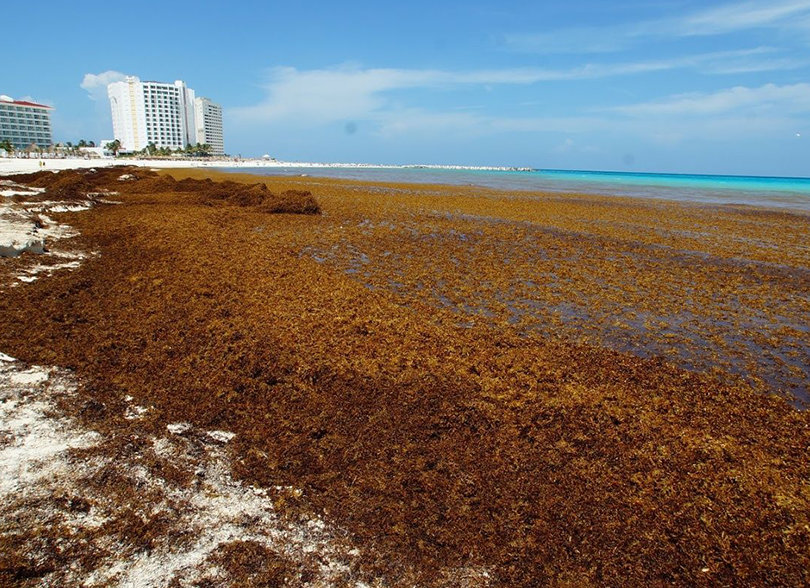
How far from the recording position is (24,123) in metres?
113

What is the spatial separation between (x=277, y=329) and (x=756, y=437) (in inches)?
194

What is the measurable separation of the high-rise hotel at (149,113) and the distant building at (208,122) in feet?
35.0

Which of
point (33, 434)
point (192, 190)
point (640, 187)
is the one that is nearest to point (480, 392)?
point (33, 434)

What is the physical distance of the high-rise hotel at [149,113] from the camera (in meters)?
149

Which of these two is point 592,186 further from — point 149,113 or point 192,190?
point 149,113

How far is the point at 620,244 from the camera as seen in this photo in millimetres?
13969

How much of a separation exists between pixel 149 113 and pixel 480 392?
584ft

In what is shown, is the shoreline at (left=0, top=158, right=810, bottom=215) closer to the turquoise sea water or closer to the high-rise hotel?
the turquoise sea water

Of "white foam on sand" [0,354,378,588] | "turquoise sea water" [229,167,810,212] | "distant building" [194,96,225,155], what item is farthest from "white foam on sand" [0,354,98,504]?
"distant building" [194,96,225,155]

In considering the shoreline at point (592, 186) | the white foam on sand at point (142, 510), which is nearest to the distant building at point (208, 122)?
the shoreline at point (592, 186)

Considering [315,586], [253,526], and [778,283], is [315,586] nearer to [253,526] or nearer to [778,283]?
[253,526]

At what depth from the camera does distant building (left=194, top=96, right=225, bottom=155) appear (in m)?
176

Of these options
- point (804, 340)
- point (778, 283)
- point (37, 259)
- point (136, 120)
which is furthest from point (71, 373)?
point (136, 120)

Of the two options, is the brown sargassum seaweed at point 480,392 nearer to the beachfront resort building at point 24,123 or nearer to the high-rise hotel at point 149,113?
the beachfront resort building at point 24,123
